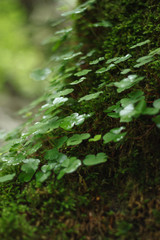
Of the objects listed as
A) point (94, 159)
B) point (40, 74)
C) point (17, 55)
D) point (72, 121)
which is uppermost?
point (17, 55)

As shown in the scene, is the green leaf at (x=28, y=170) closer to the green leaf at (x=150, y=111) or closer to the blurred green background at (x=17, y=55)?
the green leaf at (x=150, y=111)

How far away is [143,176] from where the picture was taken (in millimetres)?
1192

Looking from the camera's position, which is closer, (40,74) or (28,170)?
(28,170)

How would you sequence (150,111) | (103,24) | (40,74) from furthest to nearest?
(40,74) → (103,24) → (150,111)

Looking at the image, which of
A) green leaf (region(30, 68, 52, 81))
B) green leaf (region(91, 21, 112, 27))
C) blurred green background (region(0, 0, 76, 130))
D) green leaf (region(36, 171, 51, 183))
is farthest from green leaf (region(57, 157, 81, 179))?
blurred green background (region(0, 0, 76, 130))

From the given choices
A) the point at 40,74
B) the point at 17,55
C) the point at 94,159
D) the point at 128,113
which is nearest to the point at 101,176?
the point at 94,159

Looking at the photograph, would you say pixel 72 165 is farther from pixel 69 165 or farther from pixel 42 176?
pixel 42 176

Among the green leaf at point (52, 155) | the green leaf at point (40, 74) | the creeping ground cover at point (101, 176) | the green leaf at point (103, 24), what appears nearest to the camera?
the creeping ground cover at point (101, 176)

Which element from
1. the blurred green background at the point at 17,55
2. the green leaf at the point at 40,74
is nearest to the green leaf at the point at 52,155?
the green leaf at the point at 40,74

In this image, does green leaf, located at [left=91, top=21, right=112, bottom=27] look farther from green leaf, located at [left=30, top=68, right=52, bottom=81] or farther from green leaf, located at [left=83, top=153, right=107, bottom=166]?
green leaf, located at [left=83, top=153, right=107, bottom=166]

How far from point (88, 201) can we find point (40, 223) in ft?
1.11

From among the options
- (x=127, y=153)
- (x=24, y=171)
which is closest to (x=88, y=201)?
(x=127, y=153)

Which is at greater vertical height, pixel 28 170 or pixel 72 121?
pixel 72 121

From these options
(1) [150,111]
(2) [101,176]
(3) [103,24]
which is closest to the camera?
(1) [150,111]
